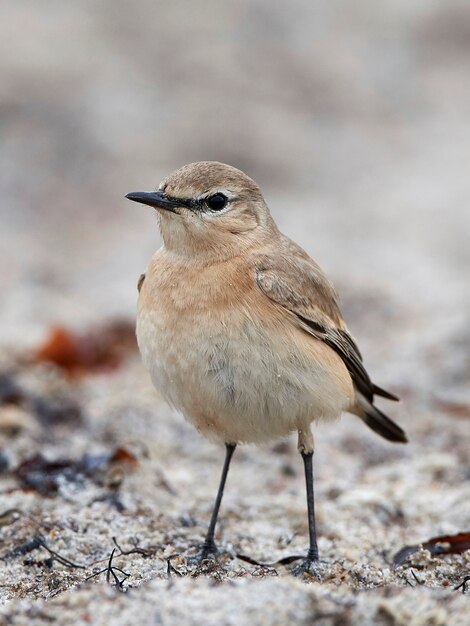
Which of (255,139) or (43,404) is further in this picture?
(255,139)

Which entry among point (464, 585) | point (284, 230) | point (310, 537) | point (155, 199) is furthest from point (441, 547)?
point (284, 230)

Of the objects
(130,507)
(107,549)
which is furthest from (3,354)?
(107,549)

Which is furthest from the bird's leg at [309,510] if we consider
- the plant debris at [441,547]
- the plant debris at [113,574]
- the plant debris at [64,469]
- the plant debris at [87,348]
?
the plant debris at [87,348]

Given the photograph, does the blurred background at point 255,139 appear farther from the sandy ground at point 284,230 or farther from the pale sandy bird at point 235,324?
the pale sandy bird at point 235,324

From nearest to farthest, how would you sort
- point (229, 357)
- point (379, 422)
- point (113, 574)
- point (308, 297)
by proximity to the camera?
point (113, 574), point (229, 357), point (308, 297), point (379, 422)

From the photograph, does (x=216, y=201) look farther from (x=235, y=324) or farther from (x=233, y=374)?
(x=233, y=374)

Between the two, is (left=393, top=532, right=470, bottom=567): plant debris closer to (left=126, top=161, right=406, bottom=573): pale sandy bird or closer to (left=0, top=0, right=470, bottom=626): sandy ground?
(left=0, top=0, right=470, bottom=626): sandy ground

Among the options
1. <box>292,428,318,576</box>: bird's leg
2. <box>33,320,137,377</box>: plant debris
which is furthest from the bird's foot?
<box>33,320,137,377</box>: plant debris
